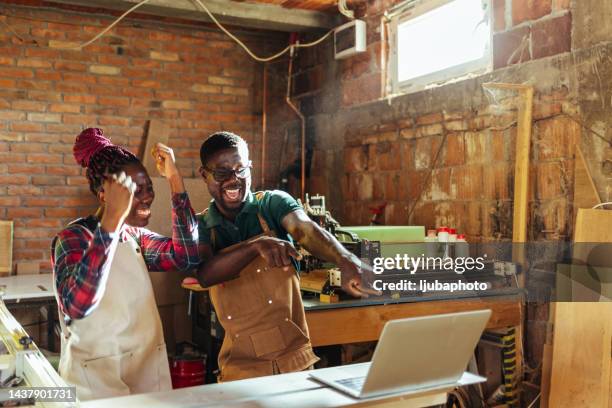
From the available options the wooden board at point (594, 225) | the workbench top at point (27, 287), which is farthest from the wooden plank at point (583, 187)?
the workbench top at point (27, 287)

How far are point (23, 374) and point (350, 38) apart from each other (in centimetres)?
393

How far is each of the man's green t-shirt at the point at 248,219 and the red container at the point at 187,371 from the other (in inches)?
63.8

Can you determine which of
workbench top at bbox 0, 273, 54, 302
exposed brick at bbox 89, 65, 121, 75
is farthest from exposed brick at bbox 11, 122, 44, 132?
workbench top at bbox 0, 273, 54, 302

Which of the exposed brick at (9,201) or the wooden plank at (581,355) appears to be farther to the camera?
the exposed brick at (9,201)

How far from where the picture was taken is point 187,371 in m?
3.75

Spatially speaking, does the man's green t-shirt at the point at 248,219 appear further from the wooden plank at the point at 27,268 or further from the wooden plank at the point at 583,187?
the wooden plank at the point at 27,268

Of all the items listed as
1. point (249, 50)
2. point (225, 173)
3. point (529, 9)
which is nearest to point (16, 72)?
point (249, 50)

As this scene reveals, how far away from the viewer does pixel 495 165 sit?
3.80 m

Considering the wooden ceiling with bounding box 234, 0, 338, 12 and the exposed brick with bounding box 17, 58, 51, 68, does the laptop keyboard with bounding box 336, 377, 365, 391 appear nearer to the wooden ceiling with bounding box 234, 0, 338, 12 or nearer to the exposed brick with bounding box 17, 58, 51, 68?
the wooden ceiling with bounding box 234, 0, 338, 12

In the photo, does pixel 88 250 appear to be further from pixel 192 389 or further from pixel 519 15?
pixel 519 15

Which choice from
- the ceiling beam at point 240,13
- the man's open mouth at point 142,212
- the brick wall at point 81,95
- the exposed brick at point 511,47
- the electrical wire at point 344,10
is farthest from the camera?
the brick wall at point 81,95

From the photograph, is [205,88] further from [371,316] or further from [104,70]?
[371,316]

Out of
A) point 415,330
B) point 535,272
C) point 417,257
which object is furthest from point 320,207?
point 415,330

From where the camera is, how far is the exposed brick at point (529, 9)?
3508 mm
